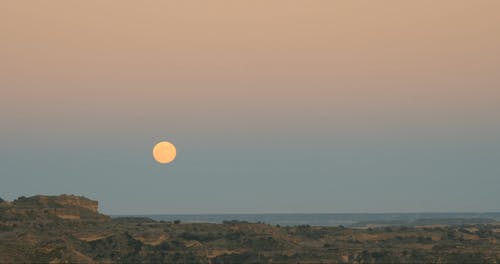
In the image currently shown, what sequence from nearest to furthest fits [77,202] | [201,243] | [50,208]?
[201,243] < [50,208] < [77,202]

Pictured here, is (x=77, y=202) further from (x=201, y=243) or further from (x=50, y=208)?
(x=201, y=243)

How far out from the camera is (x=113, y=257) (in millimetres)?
92375

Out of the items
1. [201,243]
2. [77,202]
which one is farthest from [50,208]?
[201,243]

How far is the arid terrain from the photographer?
89312 millimetres

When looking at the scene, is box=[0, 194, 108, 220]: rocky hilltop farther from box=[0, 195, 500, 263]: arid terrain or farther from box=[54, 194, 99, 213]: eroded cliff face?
box=[0, 195, 500, 263]: arid terrain

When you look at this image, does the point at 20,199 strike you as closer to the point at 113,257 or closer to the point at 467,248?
the point at 113,257

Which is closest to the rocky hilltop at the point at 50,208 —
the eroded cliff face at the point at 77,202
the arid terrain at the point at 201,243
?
the eroded cliff face at the point at 77,202

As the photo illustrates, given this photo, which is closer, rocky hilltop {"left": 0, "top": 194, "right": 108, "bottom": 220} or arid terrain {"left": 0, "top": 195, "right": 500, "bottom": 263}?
arid terrain {"left": 0, "top": 195, "right": 500, "bottom": 263}

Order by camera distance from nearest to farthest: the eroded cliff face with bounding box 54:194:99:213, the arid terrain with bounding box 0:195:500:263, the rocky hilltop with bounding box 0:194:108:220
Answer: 1. the arid terrain with bounding box 0:195:500:263
2. the rocky hilltop with bounding box 0:194:108:220
3. the eroded cliff face with bounding box 54:194:99:213

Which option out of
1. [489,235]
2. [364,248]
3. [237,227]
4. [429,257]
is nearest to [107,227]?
[237,227]

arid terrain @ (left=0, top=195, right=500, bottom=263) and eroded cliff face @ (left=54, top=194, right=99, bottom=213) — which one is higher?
eroded cliff face @ (left=54, top=194, right=99, bottom=213)


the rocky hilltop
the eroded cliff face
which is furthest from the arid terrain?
the eroded cliff face

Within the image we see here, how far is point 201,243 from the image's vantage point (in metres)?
99.5

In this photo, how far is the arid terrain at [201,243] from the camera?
89.3m
